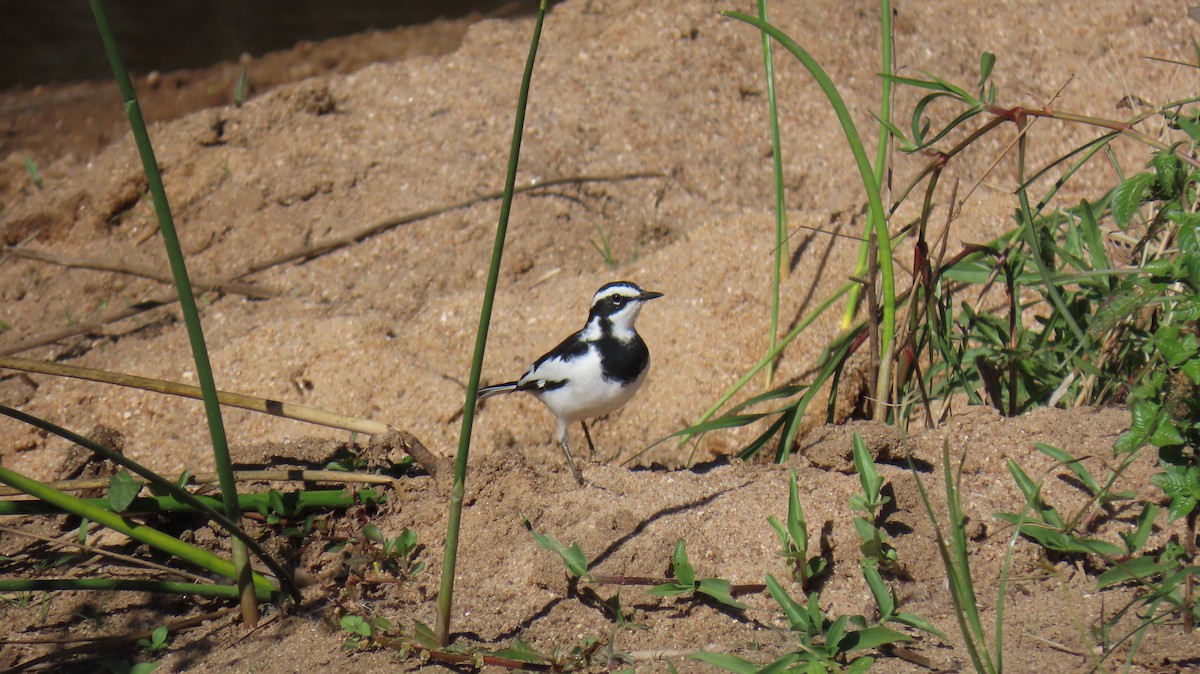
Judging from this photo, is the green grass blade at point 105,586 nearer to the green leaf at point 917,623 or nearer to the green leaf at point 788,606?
the green leaf at point 788,606

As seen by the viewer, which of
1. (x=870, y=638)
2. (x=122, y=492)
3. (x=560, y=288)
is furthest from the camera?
(x=560, y=288)

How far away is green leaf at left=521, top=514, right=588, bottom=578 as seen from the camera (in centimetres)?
250

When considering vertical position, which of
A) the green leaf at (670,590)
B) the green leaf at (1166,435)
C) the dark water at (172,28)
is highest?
the dark water at (172,28)

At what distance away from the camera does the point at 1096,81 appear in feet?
18.7

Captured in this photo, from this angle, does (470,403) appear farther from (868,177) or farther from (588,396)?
(588,396)

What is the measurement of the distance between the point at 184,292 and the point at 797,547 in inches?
60.2

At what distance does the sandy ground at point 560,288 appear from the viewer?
2594 millimetres

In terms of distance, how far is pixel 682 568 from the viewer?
250cm

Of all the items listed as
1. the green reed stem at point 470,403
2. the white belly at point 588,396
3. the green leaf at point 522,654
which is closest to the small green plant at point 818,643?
the green leaf at point 522,654

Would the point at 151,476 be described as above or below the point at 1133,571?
above

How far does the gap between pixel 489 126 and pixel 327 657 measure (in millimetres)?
3503

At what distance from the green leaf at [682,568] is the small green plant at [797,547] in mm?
239

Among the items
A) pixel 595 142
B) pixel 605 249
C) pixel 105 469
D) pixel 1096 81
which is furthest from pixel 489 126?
pixel 1096 81

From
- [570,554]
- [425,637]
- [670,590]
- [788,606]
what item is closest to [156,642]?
[425,637]
